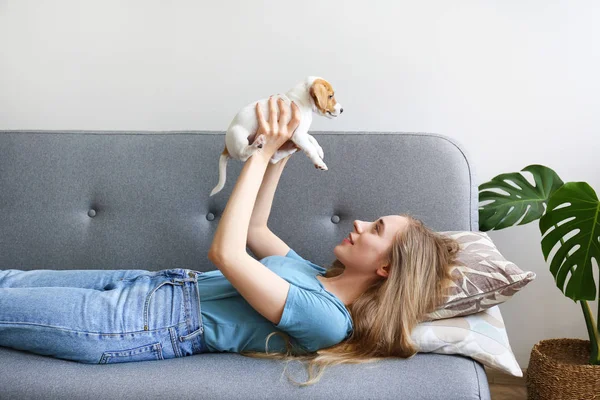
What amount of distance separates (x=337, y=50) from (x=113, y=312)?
124 cm

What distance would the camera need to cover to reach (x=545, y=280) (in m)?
2.35

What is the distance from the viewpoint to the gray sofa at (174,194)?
1.99 metres

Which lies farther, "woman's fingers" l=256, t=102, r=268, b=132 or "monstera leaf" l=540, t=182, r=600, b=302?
"monstera leaf" l=540, t=182, r=600, b=302

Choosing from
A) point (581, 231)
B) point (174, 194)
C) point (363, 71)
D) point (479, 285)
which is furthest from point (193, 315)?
point (363, 71)

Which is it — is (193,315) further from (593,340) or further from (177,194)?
(593,340)

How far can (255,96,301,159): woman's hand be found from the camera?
4.87ft

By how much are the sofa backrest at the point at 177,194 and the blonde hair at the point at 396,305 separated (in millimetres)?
325

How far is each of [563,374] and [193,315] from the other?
1.04m

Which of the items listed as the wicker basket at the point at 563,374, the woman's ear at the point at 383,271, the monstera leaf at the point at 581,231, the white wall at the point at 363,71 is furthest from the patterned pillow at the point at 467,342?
the white wall at the point at 363,71

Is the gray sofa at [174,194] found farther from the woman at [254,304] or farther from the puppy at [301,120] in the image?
the puppy at [301,120]

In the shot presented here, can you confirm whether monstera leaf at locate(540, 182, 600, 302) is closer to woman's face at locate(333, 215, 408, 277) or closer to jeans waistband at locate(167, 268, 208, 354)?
woman's face at locate(333, 215, 408, 277)

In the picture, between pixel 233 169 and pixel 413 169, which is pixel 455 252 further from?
pixel 233 169

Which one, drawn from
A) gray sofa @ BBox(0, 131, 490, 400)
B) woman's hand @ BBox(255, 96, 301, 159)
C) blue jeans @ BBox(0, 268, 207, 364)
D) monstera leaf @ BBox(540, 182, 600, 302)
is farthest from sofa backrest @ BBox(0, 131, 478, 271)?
woman's hand @ BBox(255, 96, 301, 159)

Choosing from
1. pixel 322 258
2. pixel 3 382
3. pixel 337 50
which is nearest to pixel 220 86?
pixel 337 50
